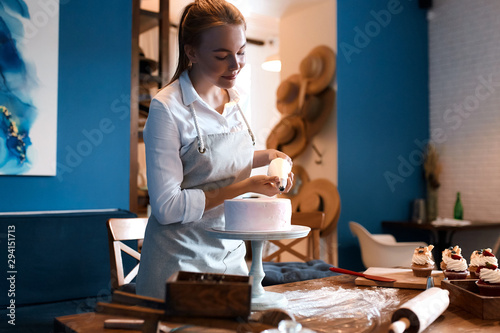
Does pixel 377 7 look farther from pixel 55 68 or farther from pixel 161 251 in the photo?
pixel 161 251

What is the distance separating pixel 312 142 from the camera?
5172 mm

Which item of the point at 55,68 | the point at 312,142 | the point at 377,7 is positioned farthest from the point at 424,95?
the point at 55,68

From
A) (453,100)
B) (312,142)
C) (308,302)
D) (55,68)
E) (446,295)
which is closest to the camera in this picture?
(446,295)

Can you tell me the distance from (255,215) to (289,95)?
13.2 feet

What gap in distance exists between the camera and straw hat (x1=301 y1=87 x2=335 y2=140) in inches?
195

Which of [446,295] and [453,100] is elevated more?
[453,100]

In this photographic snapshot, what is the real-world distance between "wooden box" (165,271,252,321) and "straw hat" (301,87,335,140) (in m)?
4.23

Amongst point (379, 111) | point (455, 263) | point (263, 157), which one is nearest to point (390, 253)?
point (379, 111)

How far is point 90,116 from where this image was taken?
3518 millimetres

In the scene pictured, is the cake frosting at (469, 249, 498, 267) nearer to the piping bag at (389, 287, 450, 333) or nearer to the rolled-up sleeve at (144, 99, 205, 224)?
the piping bag at (389, 287, 450, 333)

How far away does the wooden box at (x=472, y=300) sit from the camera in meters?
1.22

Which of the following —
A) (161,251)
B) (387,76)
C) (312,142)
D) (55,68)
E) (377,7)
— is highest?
(377,7)

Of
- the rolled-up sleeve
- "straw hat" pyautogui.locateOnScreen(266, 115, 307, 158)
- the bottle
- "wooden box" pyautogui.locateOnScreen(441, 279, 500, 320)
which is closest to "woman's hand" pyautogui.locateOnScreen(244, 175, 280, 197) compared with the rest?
the rolled-up sleeve

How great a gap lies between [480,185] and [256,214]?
4652mm
